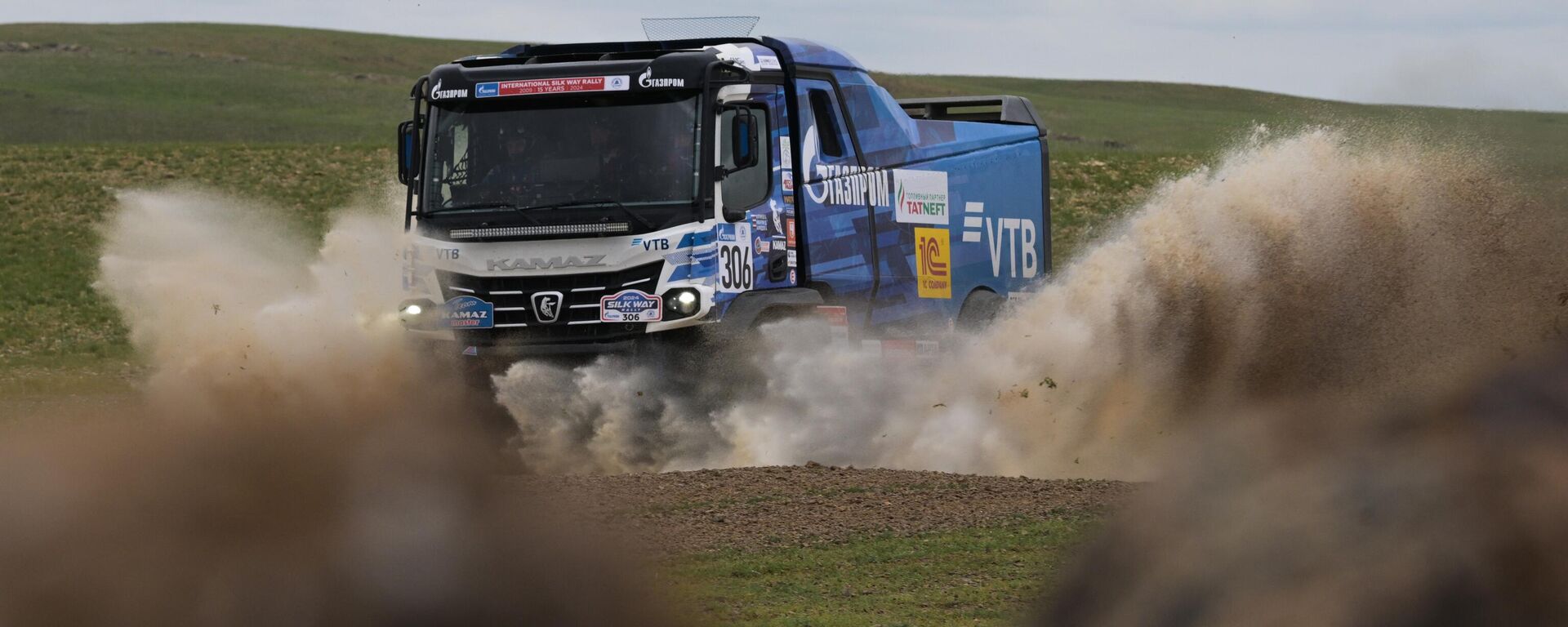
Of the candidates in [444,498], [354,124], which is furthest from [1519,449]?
[354,124]

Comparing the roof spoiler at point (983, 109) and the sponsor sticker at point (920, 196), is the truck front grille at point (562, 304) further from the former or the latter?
the roof spoiler at point (983, 109)

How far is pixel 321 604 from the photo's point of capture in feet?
21.6

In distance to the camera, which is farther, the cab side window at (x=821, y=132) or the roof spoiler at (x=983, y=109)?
the roof spoiler at (x=983, y=109)

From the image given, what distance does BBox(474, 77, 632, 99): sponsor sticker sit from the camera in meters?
11.6

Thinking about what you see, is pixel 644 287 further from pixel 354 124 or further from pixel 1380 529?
pixel 354 124

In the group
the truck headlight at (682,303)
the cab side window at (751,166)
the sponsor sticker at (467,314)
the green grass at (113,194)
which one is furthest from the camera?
the green grass at (113,194)

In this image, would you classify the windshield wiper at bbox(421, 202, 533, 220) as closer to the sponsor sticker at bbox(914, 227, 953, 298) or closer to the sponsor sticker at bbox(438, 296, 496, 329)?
the sponsor sticker at bbox(438, 296, 496, 329)

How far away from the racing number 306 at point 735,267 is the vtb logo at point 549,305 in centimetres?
115

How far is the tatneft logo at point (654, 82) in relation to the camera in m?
11.5

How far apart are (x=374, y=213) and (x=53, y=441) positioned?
218 inches

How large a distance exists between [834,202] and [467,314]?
2.83m

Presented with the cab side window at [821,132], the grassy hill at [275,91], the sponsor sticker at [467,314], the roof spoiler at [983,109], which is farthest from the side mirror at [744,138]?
the grassy hill at [275,91]

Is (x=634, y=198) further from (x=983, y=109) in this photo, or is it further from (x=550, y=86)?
(x=983, y=109)

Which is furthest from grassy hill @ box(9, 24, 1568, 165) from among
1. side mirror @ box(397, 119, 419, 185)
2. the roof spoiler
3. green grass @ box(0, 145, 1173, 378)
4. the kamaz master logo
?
the kamaz master logo
